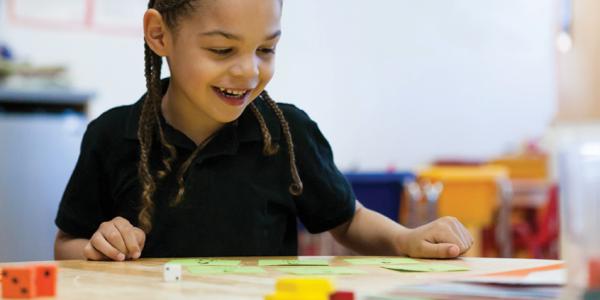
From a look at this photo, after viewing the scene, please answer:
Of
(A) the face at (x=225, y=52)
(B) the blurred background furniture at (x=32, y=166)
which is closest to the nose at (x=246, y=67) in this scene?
(A) the face at (x=225, y=52)

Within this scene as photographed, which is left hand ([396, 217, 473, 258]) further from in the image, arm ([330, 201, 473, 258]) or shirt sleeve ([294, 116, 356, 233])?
shirt sleeve ([294, 116, 356, 233])

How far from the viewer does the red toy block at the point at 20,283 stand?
79 cm

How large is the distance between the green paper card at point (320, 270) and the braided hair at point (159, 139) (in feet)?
1.32

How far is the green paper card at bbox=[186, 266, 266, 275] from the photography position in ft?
3.32

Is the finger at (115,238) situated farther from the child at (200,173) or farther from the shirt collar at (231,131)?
the shirt collar at (231,131)

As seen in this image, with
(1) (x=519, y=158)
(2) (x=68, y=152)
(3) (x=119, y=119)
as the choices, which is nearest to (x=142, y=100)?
(3) (x=119, y=119)

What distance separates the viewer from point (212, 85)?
131cm

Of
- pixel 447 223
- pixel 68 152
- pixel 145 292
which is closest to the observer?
pixel 145 292

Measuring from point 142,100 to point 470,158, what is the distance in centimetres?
481

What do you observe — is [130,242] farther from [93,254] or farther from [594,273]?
[594,273]

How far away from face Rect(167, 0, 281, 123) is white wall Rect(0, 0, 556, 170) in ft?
14.6

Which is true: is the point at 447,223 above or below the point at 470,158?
below

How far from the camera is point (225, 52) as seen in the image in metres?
1.29

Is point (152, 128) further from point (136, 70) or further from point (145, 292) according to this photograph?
point (136, 70)
